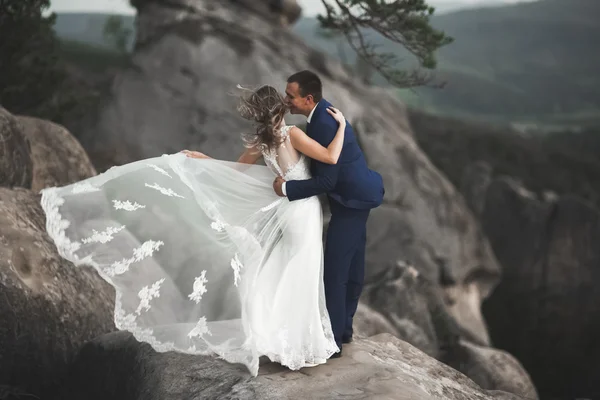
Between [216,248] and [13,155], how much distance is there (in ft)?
9.94

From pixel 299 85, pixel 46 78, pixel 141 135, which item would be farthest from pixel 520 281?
pixel 299 85

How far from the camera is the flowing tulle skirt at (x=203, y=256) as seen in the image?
4.42 m

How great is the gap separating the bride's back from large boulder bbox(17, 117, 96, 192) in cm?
376

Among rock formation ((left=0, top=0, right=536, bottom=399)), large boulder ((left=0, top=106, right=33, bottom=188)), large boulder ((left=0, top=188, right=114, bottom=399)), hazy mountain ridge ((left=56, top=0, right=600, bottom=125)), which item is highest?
large boulder ((left=0, top=106, right=33, bottom=188))

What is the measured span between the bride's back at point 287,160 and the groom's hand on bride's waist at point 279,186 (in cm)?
4

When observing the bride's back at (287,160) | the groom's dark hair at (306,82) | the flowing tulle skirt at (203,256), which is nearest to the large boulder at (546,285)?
the flowing tulle skirt at (203,256)

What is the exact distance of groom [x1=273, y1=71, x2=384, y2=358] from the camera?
4.52 metres

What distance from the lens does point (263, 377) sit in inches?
172

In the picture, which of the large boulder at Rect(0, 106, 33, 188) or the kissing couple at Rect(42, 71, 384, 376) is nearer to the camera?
the kissing couple at Rect(42, 71, 384, 376)

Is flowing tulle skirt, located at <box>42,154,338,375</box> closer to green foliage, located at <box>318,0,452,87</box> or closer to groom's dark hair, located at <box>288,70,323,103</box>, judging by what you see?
groom's dark hair, located at <box>288,70,323,103</box>

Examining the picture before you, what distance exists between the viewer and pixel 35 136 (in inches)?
303

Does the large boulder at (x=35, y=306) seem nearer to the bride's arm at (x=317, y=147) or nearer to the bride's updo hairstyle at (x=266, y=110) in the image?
the bride's updo hairstyle at (x=266, y=110)

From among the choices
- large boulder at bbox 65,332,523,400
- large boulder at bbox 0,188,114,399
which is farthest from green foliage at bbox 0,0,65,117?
large boulder at bbox 65,332,523,400

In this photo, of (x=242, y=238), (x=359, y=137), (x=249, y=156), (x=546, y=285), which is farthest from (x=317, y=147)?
(x=546, y=285)
